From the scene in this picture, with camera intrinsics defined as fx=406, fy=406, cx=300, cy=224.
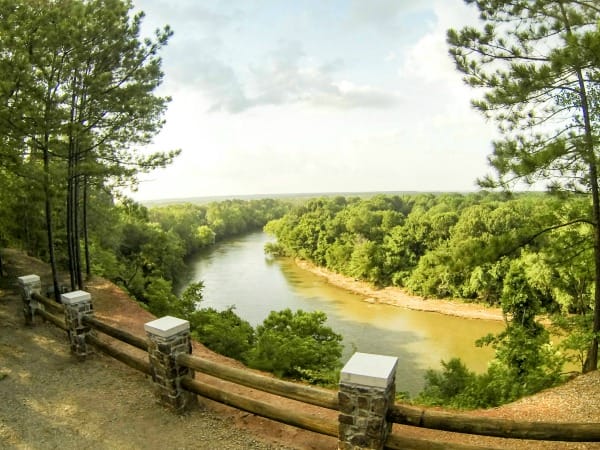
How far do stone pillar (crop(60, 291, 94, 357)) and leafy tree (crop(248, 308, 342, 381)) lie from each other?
395 cm

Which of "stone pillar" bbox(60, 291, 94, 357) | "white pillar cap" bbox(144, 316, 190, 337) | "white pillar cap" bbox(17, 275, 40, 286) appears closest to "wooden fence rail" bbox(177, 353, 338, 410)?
"white pillar cap" bbox(144, 316, 190, 337)

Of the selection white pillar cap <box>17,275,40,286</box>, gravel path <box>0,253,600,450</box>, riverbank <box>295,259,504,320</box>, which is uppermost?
white pillar cap <box>17,275,40,286</box>

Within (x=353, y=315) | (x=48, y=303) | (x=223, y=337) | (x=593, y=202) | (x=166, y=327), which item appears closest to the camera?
(x=166, y=327)

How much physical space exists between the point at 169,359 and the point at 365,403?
99.6 inches

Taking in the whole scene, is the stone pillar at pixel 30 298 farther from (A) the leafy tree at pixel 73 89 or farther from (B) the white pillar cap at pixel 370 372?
(B) the white pillar cap at pixel 370 372

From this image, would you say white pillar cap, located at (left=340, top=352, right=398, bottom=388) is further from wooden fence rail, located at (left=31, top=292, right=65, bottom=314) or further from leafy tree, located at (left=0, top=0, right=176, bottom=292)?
leafy tree, located at (left=0, top=0, right=176, bottom=292)

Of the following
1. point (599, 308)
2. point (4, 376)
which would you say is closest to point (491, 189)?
point (599, 308)

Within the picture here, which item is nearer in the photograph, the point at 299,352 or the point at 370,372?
the point at 370,372

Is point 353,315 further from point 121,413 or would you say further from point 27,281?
point 121,413

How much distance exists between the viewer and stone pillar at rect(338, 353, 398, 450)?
3.40 m

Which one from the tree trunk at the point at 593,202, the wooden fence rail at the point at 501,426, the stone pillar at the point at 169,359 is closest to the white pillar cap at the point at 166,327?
the stone pillar at the point at 169,359

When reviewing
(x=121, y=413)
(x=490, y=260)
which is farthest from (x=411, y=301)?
(x=121, y=413)

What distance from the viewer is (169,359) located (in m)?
4.84

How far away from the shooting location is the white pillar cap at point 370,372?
336 centimetres
